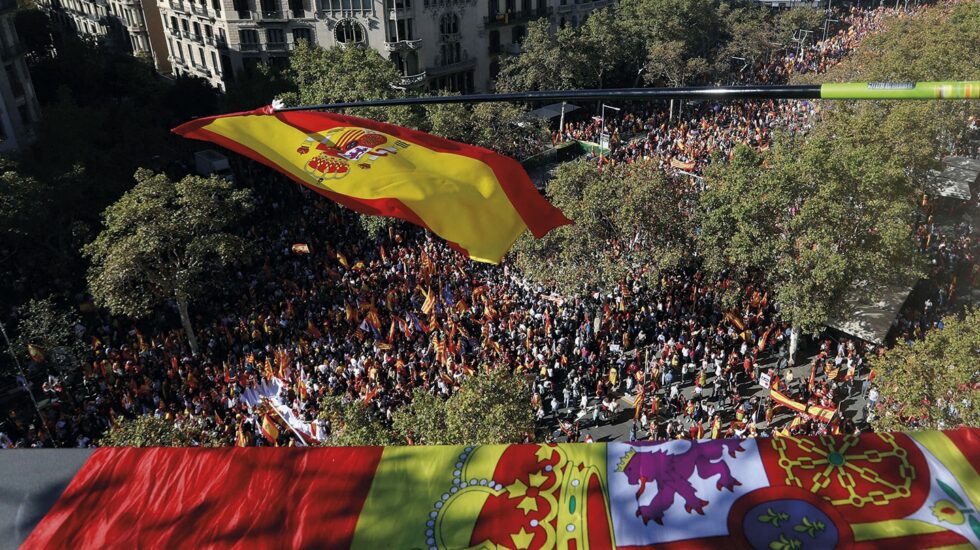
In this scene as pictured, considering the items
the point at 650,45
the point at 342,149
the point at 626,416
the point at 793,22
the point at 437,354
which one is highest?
the point at 342,149

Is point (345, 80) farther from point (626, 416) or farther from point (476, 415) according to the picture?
point (476, 415)

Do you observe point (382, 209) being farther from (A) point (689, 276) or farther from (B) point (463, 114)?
(B) point (463, 114)

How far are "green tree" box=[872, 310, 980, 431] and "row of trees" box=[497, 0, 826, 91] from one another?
3601 centimetres

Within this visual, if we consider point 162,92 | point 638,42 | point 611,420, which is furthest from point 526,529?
point 638,42

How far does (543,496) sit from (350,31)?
48.5 m

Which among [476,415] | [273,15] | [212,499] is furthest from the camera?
[273,15]

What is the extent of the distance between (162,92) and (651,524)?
5159cm

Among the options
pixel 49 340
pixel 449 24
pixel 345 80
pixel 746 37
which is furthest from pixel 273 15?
pixel 746 37

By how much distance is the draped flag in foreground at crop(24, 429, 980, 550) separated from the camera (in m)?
5.55

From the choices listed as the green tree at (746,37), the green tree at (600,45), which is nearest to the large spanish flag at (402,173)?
the green tree at (600,45)

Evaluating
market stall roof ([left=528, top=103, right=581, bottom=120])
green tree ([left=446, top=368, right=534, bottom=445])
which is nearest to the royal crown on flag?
green tree ([left=446, top=368, right=534, bottom=445])

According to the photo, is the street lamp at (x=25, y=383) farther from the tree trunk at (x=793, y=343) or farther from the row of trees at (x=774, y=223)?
the tree trunk at (x=793, y=343)

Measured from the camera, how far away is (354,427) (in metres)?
15.2

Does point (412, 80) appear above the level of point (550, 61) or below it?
below
